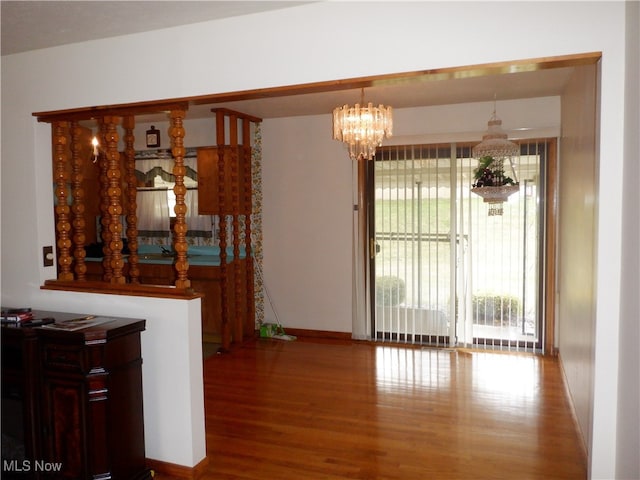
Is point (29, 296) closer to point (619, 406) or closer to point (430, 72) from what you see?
point (430, 72)

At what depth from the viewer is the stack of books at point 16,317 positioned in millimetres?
2850

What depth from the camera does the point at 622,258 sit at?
7.43 feet

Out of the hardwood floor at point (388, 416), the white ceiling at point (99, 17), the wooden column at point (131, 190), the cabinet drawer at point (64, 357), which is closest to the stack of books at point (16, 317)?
the cabinet drawer at point (64, 357)

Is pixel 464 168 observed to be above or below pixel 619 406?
above

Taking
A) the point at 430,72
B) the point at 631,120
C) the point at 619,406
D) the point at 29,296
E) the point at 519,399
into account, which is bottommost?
the point at 519,399

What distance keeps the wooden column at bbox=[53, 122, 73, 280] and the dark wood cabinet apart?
2.42 feet

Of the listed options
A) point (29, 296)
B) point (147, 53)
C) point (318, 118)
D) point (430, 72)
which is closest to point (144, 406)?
point (29, 296)

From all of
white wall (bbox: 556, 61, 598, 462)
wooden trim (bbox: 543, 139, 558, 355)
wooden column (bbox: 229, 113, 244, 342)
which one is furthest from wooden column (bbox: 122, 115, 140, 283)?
wooden trim (bbox: 543, 139, 558, 355)

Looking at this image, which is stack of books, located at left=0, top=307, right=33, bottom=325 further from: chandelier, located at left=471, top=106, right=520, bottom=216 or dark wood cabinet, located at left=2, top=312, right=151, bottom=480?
chandelier, located at left=471, top=106, right=520, bottom=216

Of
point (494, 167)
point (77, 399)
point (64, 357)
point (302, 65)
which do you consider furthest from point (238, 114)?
point (77, 399)

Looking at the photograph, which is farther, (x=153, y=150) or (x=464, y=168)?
(x=153, y=150)

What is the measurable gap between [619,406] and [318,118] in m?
4.59

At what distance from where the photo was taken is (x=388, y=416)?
385 centimetres

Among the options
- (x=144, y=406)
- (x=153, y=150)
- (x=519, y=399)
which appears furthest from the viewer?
(x=153, y=150)
